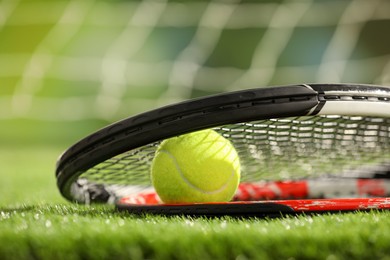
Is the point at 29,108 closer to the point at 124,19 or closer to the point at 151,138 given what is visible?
the point at 124,19

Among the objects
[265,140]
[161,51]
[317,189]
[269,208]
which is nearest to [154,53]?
[161,51]

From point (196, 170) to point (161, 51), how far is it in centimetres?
482

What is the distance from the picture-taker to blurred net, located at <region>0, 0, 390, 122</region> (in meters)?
5.85

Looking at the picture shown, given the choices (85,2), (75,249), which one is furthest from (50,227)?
(85,2)

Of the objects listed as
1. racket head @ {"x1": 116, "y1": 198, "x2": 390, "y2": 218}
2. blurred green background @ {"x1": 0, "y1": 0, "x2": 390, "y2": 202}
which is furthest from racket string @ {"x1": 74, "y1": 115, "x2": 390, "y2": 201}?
blurred green background @ {"x1": 0, "y1": 0, "x2": 390, "y2": 202}

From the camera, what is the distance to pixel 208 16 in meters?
6.36

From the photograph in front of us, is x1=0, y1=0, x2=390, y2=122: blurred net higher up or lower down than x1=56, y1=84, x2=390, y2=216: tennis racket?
lower down

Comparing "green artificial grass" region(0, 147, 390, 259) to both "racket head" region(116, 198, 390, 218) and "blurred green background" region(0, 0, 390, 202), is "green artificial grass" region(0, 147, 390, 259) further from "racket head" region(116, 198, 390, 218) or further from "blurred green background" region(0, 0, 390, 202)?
"blurred green background" region(0, 0, 390, 202)

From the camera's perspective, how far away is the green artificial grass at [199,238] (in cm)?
98

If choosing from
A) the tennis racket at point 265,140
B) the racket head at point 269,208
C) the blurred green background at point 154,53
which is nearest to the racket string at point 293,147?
the tennis racket at point 265,140

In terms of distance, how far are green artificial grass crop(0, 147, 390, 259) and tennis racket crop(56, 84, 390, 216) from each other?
0.07m

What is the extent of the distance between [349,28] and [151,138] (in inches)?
211

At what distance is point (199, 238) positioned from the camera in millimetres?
1020

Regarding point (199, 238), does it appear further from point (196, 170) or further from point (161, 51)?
point (161, 51)
